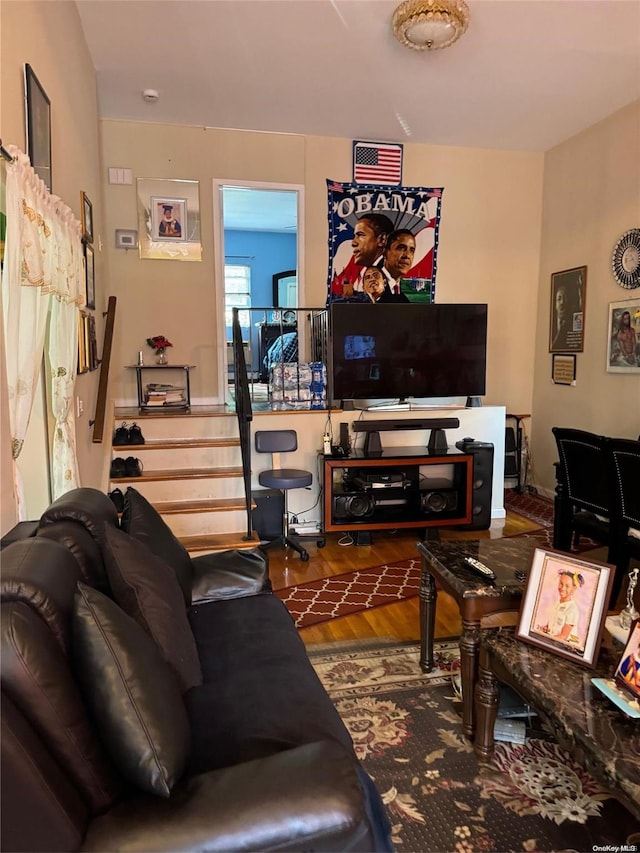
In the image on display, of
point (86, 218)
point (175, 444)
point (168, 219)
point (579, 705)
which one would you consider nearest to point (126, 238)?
point (168, 219)

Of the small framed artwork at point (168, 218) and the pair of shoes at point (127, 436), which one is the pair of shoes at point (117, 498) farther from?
the small framed artwork at point (168, 218)

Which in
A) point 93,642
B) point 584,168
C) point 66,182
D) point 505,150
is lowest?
point 93,642

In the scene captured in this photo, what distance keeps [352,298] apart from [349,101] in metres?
1.67

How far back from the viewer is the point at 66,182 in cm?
290

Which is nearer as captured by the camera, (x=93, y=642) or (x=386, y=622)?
(x=93, y=642)

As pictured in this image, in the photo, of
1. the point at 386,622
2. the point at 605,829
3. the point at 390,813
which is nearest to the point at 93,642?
the point at 390,813

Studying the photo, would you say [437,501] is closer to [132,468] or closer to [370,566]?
[370,566]

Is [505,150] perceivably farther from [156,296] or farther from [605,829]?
[605,829]

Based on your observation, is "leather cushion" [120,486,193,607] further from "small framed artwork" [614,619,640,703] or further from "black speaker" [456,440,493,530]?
"black speaker" [456,440,493,530]

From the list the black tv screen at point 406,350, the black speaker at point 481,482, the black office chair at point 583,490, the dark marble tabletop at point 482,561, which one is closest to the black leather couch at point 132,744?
the dark marble tabletop at point 482,561

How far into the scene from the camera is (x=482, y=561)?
227 centimetres

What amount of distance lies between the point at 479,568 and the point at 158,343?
3734mm

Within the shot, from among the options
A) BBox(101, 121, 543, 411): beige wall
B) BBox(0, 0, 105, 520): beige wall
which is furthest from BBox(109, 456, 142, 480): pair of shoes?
BBox(101, 121, 543, 411): beige wall

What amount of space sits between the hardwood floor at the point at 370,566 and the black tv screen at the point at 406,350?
1.18m
